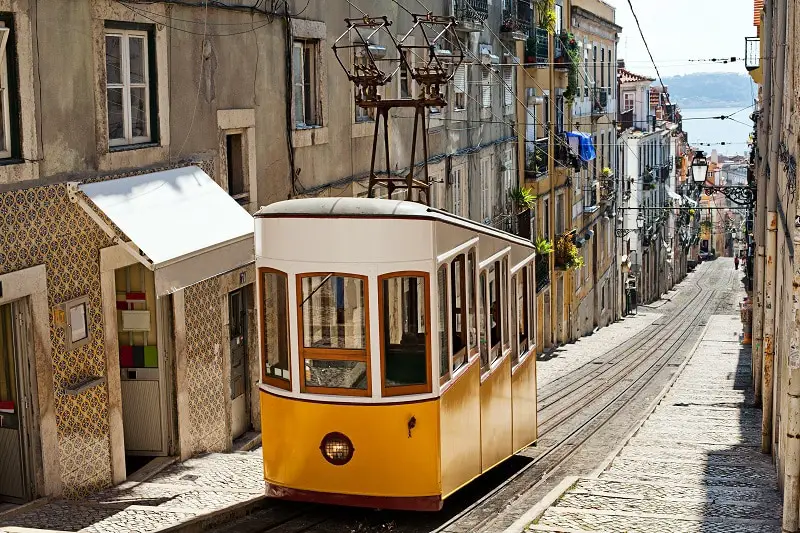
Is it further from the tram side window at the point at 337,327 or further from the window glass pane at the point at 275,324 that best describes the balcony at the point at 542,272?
the tram side window at the point at 337,327

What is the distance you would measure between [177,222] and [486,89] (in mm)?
17387

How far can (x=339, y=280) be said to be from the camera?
9141mm

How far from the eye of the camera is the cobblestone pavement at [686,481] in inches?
360

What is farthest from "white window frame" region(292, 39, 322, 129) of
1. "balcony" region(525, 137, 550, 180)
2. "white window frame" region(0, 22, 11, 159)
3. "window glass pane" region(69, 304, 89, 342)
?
"balcony" region(525, 137, 550, 180)

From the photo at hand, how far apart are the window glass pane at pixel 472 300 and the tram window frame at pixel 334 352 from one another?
1.22 metres

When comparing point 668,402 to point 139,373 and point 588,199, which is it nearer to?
point 139,373

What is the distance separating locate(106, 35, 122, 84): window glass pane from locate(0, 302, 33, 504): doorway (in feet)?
8.85

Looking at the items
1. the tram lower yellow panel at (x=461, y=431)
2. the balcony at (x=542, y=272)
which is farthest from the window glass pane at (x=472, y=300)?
the balcony at (x=542, y=272)

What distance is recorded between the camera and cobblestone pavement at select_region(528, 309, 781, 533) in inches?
360

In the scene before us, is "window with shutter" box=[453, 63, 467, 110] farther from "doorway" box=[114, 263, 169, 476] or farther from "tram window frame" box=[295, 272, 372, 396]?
"tram window frame" box=[295, 272, 372, 396]

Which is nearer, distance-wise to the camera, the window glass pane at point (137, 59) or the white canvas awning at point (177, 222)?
the white canvas awning at point (177, 222)

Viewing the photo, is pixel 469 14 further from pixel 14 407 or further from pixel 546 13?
pixel 14 407

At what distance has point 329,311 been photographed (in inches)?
362

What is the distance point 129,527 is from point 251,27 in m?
7.21
